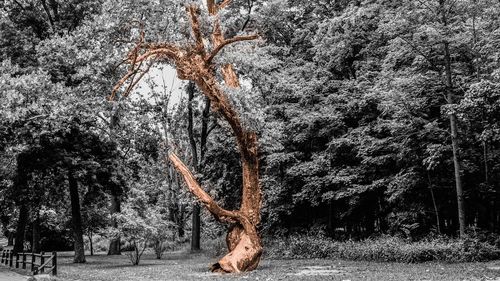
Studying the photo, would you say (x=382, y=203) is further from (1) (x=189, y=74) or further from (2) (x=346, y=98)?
(1) (x=189, y=74)

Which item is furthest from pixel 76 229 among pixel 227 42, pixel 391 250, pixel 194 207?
pixel 391 250

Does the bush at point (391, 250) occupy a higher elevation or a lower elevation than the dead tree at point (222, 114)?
lower

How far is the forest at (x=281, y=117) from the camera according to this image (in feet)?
61.0

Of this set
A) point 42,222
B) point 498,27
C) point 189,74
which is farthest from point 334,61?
point 42,222

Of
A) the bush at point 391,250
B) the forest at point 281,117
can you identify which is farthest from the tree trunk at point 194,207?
the bush at point 391,250

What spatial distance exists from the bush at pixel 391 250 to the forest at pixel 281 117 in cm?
11

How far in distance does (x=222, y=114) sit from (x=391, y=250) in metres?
9.00

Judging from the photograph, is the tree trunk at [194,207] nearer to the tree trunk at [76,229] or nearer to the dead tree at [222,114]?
the tree trunk at [76,229]

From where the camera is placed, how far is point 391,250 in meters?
20.3

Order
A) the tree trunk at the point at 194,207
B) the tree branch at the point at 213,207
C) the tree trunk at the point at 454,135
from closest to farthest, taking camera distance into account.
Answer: the tree branch at the point at 213,207
the tree trunk at the point at 454,135
the tree trunk at the point at 194,207

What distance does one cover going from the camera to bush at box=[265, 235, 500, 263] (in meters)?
18.4

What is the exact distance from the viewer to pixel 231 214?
18.6 m

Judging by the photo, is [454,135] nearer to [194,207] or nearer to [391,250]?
[391,250]

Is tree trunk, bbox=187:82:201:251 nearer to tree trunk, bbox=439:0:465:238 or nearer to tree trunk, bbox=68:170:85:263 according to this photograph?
tree trunk, bbox=68:170:85:263
